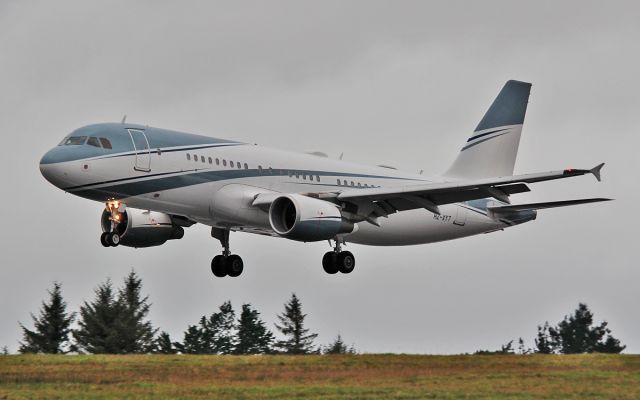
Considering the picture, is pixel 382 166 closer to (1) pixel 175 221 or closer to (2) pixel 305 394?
(1) pixel 175 221

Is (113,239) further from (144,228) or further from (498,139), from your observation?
(498,139)

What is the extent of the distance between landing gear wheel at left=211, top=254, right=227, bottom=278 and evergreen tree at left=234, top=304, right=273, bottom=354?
36.8 m

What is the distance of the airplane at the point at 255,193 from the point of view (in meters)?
45.2

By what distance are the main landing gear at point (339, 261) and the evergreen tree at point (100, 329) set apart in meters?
31.2

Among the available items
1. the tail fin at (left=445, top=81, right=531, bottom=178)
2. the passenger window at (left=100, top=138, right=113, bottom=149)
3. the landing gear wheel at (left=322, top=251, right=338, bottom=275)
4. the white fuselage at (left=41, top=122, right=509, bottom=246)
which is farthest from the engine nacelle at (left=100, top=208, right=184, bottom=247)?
the tail fin at (left=445, top=81, right=531, bottom=178)

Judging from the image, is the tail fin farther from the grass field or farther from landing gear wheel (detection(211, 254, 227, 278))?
the grass field

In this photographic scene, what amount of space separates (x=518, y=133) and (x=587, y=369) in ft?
63.2

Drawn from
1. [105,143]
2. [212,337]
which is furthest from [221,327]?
[105,143]

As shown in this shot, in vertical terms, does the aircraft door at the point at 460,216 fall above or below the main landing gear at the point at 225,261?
above

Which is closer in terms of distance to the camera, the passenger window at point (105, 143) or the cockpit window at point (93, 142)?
the cockpit window at point (93, 142)

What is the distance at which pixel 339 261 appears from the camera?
52250 millimetres

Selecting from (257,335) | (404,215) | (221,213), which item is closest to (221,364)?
(221,213)

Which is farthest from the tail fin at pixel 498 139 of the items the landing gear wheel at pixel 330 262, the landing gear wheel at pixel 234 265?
the landing gear wheel at pixel 234 265

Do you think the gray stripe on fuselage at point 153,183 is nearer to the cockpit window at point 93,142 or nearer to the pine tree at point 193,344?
the cockpit window at point 93,142
